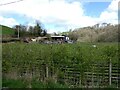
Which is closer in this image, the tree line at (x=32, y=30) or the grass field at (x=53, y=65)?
the grass field at (x=53, y=65)

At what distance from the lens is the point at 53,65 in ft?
28.2

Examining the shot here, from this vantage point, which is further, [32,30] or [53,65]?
[32,30]

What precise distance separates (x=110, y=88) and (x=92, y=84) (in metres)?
0.65

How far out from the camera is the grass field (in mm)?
8047

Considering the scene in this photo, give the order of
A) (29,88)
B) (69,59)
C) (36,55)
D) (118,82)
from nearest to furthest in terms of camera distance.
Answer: (29,88)
(118,82)
(69,59)
(36,55)

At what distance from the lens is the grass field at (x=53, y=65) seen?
317 inches

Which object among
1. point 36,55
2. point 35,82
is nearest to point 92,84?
point 35,82

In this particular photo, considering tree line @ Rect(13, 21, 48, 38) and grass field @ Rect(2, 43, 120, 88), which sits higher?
tree line @ Rect(13, 21, 48, 38)

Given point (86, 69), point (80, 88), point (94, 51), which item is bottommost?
point (80, 88)

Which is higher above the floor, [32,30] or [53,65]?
[32,30]

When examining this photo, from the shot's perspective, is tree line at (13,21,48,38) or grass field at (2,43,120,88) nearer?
grass field at (2,43,120,88)

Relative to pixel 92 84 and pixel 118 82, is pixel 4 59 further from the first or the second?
pixel 118 82

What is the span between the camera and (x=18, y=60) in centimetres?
929

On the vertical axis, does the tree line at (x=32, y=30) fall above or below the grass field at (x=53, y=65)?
above
